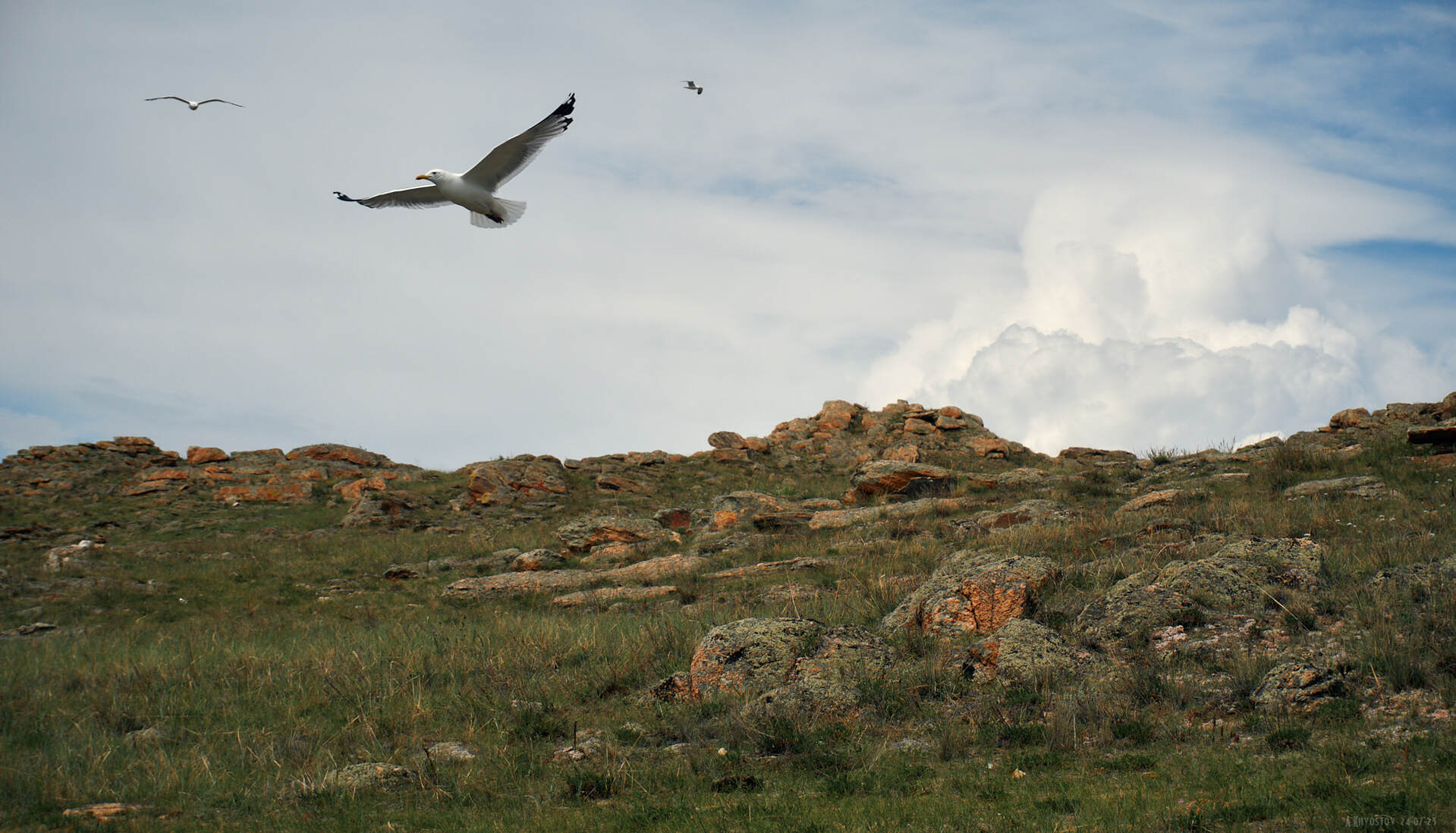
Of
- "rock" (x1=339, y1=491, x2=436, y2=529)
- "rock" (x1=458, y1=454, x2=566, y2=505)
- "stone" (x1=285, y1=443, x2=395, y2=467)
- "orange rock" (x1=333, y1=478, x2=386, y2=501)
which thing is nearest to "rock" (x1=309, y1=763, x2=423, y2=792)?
"rock" (x1=339, y1=491, x2=436, y2=529)

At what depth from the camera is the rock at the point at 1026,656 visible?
8.77m

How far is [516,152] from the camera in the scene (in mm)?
12891

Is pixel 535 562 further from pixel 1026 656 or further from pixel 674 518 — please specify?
pixel 1026 656

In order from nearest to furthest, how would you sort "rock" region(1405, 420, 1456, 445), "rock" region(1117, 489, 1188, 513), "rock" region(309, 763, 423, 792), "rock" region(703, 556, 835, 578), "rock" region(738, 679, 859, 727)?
"rock" region(309, 763, 423, 792)
"rock" region(738, 679, 859, 727)
"rock" region(703, 556, 835, 578)
"rock" region(1117, 489, 1188, 513)
"rock" region(1405, 420, 1456, 445)

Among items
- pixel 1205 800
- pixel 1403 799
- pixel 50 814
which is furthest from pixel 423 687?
pixel 1403 799

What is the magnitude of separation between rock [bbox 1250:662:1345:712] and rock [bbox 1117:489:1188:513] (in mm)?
10408

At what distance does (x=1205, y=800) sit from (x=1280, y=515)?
34.4 ft

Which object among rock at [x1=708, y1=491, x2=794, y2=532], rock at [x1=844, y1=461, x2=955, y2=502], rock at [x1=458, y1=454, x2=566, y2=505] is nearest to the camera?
rock at [x1=708, y1=491, x2=794, y2=532]

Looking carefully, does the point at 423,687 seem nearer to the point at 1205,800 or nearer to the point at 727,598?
the point at 727,598

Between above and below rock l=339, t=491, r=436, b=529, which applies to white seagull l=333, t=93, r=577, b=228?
above

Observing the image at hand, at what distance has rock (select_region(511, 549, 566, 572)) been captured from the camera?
861 inches

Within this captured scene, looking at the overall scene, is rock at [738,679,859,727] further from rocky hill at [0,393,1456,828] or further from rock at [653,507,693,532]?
rock at [653,507,693,532]

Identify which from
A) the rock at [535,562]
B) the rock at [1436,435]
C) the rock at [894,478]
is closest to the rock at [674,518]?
the rock at [894,478]

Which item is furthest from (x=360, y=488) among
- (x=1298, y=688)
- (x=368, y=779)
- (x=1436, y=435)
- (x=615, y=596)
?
(x=1436, y=435)
